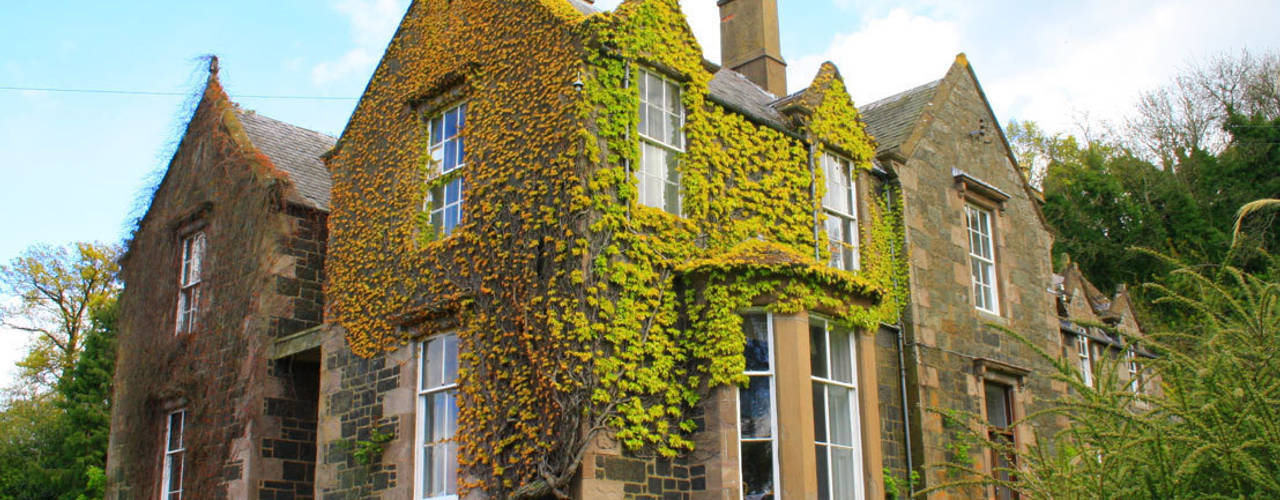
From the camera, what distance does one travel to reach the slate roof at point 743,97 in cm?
1390

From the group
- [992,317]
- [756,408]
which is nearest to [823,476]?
[756,408]

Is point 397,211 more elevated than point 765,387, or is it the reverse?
point 397,211

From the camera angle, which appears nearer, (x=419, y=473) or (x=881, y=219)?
(x=419, y=473)

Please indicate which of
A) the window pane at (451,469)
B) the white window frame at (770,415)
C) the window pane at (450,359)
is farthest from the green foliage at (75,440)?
the white window frame at (770,415)

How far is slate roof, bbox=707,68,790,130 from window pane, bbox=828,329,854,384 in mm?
2925

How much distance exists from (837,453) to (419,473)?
4902 mm

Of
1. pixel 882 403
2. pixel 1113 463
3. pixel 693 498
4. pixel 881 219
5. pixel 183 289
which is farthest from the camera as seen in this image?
pixel 183 289

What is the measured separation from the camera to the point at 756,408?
39.8 ft

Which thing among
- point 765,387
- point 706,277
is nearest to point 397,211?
point 706,277

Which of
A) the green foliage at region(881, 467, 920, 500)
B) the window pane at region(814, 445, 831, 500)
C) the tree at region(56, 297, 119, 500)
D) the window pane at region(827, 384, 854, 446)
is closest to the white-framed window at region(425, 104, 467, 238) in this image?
the window pane at region(827, 384, 854, 446)

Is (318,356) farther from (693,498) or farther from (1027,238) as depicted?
(1027,238)

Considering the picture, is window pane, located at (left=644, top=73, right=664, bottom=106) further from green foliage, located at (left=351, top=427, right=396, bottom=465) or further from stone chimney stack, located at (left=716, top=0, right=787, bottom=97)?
stone chimney stack, located at (left=716, top=0, right=787, bottom=97)

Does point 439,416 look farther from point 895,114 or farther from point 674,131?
point 895,114

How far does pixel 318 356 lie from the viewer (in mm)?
16000
